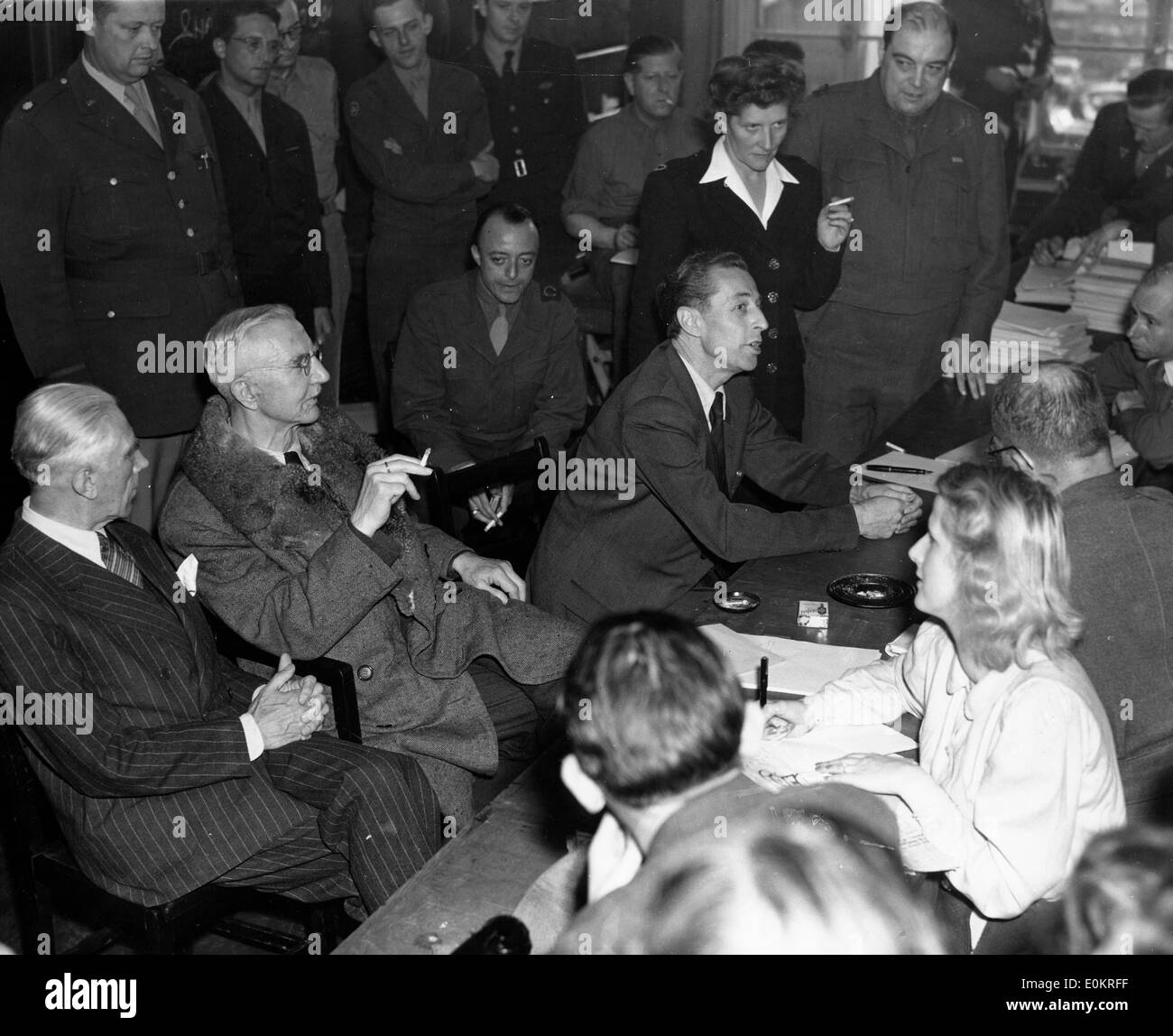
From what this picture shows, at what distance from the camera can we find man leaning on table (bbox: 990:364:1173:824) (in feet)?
7.97

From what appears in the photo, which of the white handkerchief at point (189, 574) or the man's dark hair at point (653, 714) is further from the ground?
the man's dark hair at point (653, 714)

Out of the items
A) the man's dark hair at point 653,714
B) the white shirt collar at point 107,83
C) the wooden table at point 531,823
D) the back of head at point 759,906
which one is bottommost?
the wooden table at point 531,823

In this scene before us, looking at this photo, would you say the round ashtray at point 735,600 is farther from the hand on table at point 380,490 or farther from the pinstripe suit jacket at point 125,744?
the pinstripe suit jacket at point 125,744

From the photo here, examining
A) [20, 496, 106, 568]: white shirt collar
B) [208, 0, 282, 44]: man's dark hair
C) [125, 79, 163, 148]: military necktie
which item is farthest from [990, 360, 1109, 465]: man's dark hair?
[208, 0, 282, 44]: man's dark hair

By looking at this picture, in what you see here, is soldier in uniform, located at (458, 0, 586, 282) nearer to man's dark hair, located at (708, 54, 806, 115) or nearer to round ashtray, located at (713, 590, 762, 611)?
man's dark hair, located at (708, 54, 806, 115)

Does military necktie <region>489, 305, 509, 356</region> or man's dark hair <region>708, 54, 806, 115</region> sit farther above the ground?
man's dark hair <region>708, 54, 806, 115</region>

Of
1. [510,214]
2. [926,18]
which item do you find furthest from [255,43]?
[926,18]

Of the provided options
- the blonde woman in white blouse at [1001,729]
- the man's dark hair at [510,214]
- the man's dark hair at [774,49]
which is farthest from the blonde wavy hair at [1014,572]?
the man's dark hair at [774,49]

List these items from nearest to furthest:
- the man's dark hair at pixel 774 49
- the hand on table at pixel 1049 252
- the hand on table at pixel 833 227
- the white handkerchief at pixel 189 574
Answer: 1. the white handkerchief at pixel 189 574
2. the hand on table at pixel 833 227
3. the man's dark hair at pixel 774 49
4. the hand on table at pixel 1049 252

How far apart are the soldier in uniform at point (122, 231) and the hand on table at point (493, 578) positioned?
1.60 meters

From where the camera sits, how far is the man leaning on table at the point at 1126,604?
95.7 inches

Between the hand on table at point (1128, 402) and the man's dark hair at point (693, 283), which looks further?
the hand on table at point (1128, 402)

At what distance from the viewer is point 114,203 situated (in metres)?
4.09

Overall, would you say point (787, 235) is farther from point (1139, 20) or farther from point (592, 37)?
point (1139, 20)
